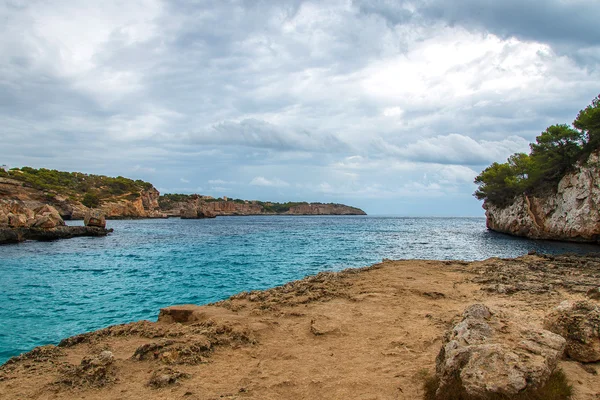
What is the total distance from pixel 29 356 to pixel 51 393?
2.28 m

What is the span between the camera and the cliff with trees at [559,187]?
37594 mm

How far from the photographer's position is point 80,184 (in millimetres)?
130375

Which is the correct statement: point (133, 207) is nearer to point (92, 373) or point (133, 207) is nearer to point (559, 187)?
point (559, 187)

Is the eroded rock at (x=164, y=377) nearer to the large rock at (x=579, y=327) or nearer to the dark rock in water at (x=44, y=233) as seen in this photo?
the large rock at (x=579, y=327)

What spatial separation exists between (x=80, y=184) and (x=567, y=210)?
14799 centimetres

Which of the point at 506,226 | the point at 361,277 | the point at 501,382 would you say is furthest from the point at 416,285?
the point at 506,226

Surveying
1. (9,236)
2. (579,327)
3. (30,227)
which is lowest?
(9,236)

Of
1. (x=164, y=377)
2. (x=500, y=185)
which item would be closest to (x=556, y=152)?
(x=500, y=185)

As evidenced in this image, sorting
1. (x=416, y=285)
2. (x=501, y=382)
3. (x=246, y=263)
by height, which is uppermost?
(x=501, y=382)

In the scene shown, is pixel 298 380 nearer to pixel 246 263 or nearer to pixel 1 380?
pixel 1 380

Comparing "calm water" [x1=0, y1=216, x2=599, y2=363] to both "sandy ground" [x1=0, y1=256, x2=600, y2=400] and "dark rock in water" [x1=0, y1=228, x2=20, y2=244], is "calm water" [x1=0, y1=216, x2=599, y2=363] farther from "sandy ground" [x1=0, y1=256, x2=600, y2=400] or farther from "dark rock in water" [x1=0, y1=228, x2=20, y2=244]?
"dark rock in water" [x1=0, y1=228, x2=20, y2=244]

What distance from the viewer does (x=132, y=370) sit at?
21.3 feet

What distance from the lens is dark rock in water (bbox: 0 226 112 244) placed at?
42694 millimetres

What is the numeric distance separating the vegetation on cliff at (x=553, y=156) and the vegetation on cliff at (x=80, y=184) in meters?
112
